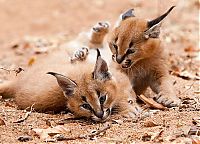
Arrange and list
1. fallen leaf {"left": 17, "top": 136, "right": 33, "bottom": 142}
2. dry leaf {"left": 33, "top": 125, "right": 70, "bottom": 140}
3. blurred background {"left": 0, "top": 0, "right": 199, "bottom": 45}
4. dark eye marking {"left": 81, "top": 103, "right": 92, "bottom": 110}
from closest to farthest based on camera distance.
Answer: fallen leaf {"left": 17, "top": 136, "right": 33, "bottom": 142} < dry leaf {"left": 33, "top": 125, "right": 70, "bottom": 140} < dark eye marking {"left": 81, "top": 103, "right": 92, "bottom": 110} < blurred background {"left": 0, "top": 0, "right": 199, "bottom": 45}

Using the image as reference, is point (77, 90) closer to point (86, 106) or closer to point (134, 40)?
point (86, 106)

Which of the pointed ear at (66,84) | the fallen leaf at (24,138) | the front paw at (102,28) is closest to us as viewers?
the fallen leaf at (24,138)

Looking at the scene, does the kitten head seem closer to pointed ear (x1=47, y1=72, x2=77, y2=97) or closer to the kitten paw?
the kitten paw

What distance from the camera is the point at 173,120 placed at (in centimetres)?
581

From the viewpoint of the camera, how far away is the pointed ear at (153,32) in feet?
22.1

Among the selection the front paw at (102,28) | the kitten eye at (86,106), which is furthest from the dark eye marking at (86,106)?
the front paw at (102,28)

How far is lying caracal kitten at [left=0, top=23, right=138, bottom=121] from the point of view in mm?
5996

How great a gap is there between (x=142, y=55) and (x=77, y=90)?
1.13m

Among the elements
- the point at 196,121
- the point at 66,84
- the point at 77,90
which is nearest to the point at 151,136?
the point at 196,121

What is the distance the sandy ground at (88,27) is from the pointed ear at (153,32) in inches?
25.9

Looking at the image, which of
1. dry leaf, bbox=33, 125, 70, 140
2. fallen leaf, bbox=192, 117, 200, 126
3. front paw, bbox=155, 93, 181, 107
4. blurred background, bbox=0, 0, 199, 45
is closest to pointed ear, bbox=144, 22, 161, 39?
front paw, bbox=155, 93, 181, 107

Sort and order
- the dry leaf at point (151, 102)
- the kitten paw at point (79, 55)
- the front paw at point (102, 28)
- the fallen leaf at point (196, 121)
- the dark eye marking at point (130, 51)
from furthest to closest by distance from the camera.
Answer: the front paw at point (102, 28), the kitten paw at point (79, 55), the dark eye marking at point (130, 51), the dry leaf at point (151, 102), the fallen leaf at point (196, 121)

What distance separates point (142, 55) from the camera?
22.4 feet

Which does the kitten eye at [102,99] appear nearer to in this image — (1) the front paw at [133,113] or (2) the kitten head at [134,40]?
(1) the front paw at [133,113]
